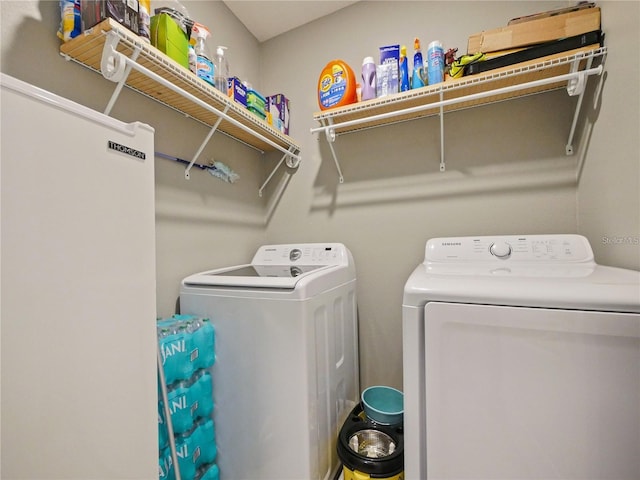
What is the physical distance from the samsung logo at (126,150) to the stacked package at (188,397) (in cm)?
71

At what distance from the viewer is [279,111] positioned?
193cm

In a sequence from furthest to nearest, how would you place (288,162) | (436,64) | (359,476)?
(288,162) → (436,64) → (359,476)

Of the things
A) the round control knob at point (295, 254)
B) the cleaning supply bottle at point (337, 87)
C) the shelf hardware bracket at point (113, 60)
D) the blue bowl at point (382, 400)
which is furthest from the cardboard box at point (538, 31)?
the blue bowl at point (382, 400)

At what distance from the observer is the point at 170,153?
147 centimetres

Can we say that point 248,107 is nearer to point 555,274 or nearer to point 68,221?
point 68,221

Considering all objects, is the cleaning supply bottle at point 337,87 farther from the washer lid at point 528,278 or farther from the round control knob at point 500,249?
the round control knob at point 500,249

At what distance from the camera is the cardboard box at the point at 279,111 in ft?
6.21

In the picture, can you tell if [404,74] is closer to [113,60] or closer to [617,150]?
[617,150]

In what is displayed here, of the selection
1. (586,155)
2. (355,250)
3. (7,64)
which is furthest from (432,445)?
(7,64)

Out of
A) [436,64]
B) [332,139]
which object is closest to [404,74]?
[436,64]

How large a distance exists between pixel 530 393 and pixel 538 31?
1466 millimetres

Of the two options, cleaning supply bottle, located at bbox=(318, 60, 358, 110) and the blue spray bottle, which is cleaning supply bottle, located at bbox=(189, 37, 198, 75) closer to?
cleaning supply bottle, located at bbox=(318, 60, 358, 110)

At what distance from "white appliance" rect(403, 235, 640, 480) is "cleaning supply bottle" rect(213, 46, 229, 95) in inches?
52.4

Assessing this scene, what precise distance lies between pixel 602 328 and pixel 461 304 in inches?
13.1
